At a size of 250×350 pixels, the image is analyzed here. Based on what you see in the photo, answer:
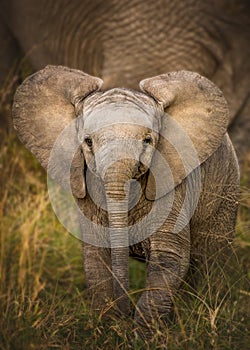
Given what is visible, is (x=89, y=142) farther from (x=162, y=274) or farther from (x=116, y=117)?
(x=162, y=274)

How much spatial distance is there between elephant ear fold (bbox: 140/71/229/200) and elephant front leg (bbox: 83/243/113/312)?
1.15ft

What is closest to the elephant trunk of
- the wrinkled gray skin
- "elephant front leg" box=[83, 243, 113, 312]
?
"elephant front leg" box=[83, 243, 113, 312]

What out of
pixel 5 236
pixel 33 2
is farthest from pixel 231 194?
pixel 33 2

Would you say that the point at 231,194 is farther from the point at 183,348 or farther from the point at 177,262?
the point at 183,348

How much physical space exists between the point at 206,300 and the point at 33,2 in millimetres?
2784

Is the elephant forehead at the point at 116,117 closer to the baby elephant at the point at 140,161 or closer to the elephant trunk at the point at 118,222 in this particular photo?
the baby elephant at the point at 140,161

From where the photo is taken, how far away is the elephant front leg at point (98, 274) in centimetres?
470

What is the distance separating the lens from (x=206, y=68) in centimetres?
651

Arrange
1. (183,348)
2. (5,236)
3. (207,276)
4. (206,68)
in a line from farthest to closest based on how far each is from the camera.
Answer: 1. (206,68)
2. (5,236)
3. (207,276)
4. (183,348)

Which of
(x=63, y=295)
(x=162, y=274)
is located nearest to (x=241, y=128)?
(x=63, y=295)

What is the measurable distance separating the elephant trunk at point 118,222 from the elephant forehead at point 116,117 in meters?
0.21

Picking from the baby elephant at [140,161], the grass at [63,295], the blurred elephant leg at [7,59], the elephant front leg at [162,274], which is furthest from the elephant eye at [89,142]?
the blurred elephant leg at [7,59]

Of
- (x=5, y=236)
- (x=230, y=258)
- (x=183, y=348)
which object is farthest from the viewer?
(x=5, y=236)

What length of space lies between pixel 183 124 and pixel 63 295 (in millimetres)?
1314
